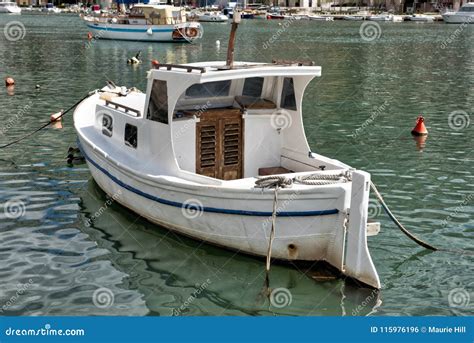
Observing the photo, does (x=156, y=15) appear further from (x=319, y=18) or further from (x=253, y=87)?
(x=319, y=18)

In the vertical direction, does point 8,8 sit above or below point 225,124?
above

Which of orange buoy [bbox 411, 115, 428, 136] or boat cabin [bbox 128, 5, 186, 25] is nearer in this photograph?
orange buoy [bbox 411, 115, 428, 136]

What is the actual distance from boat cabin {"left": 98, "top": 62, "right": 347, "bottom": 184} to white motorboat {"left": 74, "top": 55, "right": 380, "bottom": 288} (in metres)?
0.02

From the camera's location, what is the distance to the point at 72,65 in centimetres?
4862

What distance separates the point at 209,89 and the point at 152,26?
62.4 metres

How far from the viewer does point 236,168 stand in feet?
48.7

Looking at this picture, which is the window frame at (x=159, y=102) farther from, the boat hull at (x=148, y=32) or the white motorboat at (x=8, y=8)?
the white motorboat at (x=8, y=8)

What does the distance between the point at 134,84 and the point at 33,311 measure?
29.2 meters

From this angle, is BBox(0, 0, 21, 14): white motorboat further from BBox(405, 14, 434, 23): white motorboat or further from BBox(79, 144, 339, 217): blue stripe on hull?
BBox(79, 144, 339, 217): blue stripe on hull

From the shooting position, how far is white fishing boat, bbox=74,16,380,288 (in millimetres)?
11812

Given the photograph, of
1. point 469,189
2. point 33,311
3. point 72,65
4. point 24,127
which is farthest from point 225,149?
point 72,65

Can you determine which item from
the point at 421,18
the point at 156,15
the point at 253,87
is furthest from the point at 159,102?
the point at 421,18

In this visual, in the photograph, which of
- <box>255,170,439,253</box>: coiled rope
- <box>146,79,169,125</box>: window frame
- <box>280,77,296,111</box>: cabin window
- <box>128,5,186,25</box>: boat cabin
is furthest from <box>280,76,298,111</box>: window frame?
<box>128,5,186,25</box>: boat cabin

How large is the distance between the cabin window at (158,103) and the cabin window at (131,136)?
0.97m
